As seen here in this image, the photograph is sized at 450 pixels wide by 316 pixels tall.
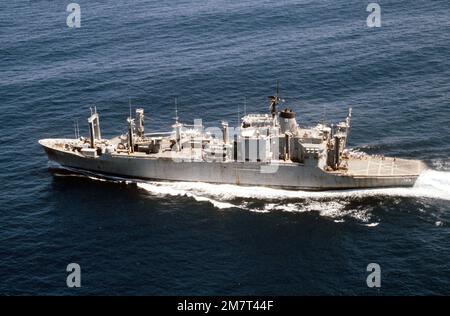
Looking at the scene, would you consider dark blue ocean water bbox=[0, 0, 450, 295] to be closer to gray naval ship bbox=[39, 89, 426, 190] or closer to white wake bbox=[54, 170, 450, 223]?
white wake bbox=[54, 170, 450, 223]

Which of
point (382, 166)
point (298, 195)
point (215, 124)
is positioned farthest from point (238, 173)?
point (382, 166)

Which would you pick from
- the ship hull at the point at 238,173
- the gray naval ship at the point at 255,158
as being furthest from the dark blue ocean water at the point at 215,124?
the gray naval ship at the point at 255,158

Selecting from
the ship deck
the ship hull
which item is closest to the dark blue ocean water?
the ship hull

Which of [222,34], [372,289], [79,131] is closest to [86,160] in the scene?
[79,131]

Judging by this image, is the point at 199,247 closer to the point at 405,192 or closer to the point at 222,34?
the point at 405,192

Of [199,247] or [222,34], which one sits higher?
[222,34]

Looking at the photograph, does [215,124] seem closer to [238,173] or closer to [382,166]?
[238,173]

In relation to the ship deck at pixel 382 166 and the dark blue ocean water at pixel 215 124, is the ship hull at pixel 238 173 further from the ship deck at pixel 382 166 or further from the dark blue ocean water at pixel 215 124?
the dark blue ocean water at pixel 215 124
